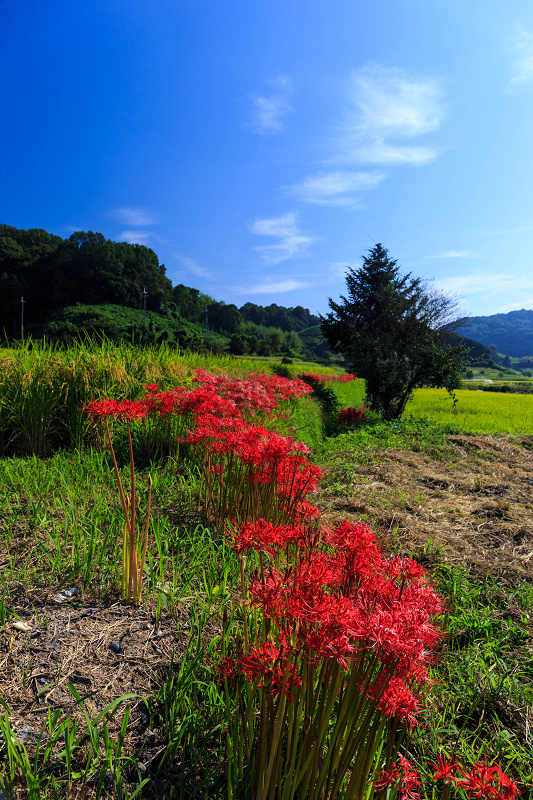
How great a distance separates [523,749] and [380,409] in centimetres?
1268

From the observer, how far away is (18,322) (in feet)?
244

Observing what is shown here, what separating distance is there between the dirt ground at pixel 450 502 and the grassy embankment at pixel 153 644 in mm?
42

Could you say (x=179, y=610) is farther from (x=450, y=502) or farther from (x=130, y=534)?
(x=450, y=502)

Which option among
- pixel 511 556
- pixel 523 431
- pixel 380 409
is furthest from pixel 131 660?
pixel 380 409

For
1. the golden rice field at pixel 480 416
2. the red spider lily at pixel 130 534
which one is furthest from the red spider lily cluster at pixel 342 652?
the golden rice field at pixel 480 416

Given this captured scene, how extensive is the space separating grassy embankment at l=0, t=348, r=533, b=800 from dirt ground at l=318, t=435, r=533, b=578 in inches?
1.7

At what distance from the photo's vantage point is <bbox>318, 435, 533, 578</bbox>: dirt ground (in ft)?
12.2

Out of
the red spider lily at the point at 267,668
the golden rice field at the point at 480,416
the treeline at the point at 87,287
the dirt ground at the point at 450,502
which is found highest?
the treeline at the point at 87,287

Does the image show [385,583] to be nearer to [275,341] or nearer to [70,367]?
[70,367]

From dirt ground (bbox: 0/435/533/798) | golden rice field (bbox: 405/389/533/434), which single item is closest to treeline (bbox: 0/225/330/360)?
golden rice field (bbox: 405/389/533/434)

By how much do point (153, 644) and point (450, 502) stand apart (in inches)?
159

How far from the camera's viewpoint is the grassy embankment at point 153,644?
149 centimetres

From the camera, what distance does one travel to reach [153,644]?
2.03 meters

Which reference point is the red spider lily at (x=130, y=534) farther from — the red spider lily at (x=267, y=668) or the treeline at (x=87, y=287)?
the treeline at (x=87, y=287)
